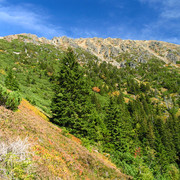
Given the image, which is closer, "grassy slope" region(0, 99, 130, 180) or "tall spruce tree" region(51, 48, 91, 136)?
"grassy slope" region(0, 99, 130, 180)

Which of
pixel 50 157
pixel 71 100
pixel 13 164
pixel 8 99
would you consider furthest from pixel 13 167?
pixel 71 100

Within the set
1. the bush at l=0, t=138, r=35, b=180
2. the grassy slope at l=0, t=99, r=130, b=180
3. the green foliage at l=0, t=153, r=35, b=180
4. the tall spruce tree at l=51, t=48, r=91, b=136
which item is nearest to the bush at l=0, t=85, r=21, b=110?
the grassy slope at l=0, t=99, r=130, b=180

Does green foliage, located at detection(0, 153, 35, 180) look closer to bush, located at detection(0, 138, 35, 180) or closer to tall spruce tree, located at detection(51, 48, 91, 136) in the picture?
bush, located at detection(0, 138, 35, 180)

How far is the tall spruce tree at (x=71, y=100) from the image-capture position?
14.7m

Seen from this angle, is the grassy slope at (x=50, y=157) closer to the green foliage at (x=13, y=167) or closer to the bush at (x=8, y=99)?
the bush at (x=8, y=99)

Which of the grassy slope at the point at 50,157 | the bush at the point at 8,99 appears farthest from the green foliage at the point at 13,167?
the bush at the point at 8,99

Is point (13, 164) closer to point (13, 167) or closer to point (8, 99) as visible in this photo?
point (13, 167)

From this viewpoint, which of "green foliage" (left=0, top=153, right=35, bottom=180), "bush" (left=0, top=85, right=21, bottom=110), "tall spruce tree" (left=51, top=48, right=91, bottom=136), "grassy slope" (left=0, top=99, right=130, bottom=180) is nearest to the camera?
"green foliage" (left=0, top=153, right=35, bottom=180)

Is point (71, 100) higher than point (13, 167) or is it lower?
higher

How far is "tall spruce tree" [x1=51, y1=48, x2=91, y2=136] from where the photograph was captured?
14.7m

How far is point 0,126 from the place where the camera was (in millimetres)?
6496

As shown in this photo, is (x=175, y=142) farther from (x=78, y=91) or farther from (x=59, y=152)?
(x=59, y=152)

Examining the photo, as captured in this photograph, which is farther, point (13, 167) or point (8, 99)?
point (8, 99)

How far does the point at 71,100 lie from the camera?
609 inches
